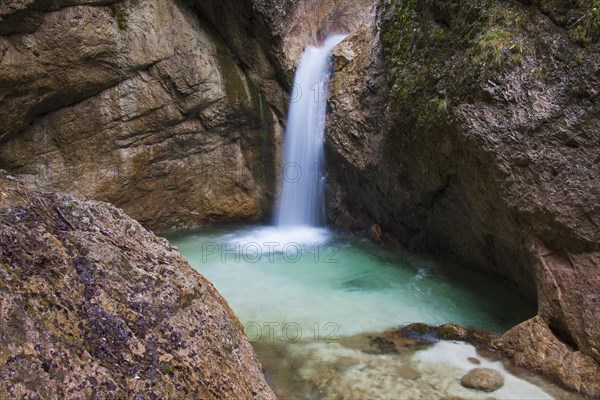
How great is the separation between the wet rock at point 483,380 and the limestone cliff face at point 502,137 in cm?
92

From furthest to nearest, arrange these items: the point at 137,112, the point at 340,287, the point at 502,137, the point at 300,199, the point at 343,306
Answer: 1. the point at 300,199
2. the point at 137,112
3. the point at 340,287
4. the point at 343,306
5. the point at 502,137

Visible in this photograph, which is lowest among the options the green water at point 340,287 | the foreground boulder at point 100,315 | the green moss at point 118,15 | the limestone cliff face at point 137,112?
the green water at point 340,287

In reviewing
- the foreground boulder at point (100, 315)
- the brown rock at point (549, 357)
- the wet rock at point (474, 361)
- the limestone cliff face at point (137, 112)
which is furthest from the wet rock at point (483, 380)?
the limestone cliff face at point (137, 112)

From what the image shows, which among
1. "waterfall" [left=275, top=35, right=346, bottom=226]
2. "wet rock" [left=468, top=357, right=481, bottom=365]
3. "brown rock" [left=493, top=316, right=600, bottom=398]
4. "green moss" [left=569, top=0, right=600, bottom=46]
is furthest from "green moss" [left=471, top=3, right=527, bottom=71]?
"waterfall" [left=275, top=35, right=346, bottom=226]

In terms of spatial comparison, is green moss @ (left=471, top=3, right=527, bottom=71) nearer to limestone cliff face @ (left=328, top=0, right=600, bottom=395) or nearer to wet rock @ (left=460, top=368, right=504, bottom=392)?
limestone cliff face @ (left=328, top=0, right=600, bottom=395)

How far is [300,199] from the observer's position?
11125 mm

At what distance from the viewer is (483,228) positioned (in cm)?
669

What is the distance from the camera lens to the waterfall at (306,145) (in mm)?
9938

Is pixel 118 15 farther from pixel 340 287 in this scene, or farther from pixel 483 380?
pixel 483 380

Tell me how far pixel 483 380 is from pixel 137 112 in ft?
26.6

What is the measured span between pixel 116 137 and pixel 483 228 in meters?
7.31

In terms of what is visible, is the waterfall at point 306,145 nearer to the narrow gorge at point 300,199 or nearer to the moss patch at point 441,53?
the narrow gorge at point 300,199

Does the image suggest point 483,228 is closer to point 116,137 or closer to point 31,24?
point 116,137

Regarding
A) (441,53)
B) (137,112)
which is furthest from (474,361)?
(137,112)
